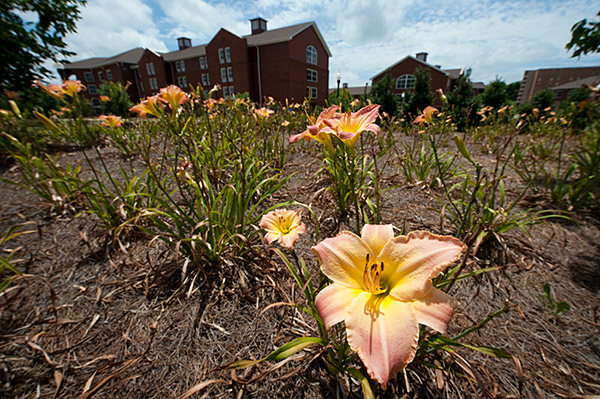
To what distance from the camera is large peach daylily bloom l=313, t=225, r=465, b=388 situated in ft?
2.09

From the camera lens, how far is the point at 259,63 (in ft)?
76.0

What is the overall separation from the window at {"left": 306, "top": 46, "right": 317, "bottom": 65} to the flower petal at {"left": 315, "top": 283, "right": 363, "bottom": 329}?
27.5 metres

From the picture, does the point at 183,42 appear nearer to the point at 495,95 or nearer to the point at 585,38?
the point at 495,95

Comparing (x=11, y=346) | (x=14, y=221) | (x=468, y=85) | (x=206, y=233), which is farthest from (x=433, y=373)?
(x=468, y=85)

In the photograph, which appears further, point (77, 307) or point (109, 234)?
point (109, 234)

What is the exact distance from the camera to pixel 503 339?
124 cm

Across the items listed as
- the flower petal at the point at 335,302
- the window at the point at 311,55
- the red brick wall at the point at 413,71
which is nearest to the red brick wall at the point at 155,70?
the window at the point at 311,55

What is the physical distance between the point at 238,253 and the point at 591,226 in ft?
10.7

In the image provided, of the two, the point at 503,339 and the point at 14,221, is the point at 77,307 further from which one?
the point at 503,339

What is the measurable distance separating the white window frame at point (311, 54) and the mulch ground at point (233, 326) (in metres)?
26.8

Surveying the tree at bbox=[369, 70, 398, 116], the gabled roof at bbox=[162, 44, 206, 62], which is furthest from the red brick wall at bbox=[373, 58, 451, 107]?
the gabled roof at bbox=[162, 44, 206, 62]

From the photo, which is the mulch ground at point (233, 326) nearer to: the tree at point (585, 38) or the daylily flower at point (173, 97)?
the daylily flower at point (173, 97)

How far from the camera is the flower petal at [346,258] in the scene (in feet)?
2.72

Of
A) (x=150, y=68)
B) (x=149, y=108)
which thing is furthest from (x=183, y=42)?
(x=149, y=108)
